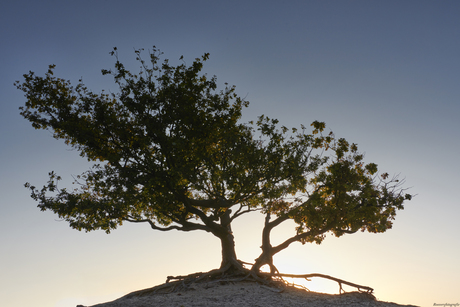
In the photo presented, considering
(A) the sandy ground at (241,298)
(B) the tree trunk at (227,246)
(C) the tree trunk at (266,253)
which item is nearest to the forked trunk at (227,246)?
(B) the tree trunk at (227,246)

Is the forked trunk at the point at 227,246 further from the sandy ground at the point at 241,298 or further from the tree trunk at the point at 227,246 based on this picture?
the sandy ground at the point at 241,298

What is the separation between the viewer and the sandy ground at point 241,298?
18047 mm

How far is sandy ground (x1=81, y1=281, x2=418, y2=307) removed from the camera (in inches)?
711

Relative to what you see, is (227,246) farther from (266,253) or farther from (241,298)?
(241,298)

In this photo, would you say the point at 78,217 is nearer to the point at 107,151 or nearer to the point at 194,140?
the point at 107,151

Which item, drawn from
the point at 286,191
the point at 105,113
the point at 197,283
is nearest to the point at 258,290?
the point at 197,283

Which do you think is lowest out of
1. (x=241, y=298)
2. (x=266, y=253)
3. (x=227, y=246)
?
(x=241, y=298)

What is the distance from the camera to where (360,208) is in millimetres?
20766

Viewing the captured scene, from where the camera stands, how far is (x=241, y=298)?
1862 cm

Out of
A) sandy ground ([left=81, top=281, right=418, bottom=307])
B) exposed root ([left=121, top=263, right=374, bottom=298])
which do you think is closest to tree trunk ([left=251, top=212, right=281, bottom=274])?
exposed root ([left=121, top=263, right=374, bottom=298])

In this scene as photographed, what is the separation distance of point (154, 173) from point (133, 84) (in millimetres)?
5530

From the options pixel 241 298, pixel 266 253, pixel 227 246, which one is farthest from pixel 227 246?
pixel 241 298

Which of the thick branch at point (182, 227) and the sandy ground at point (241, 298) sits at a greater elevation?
the thick branch at point (182, 227)

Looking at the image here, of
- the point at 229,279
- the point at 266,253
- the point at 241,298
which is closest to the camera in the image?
the point at 241,298
